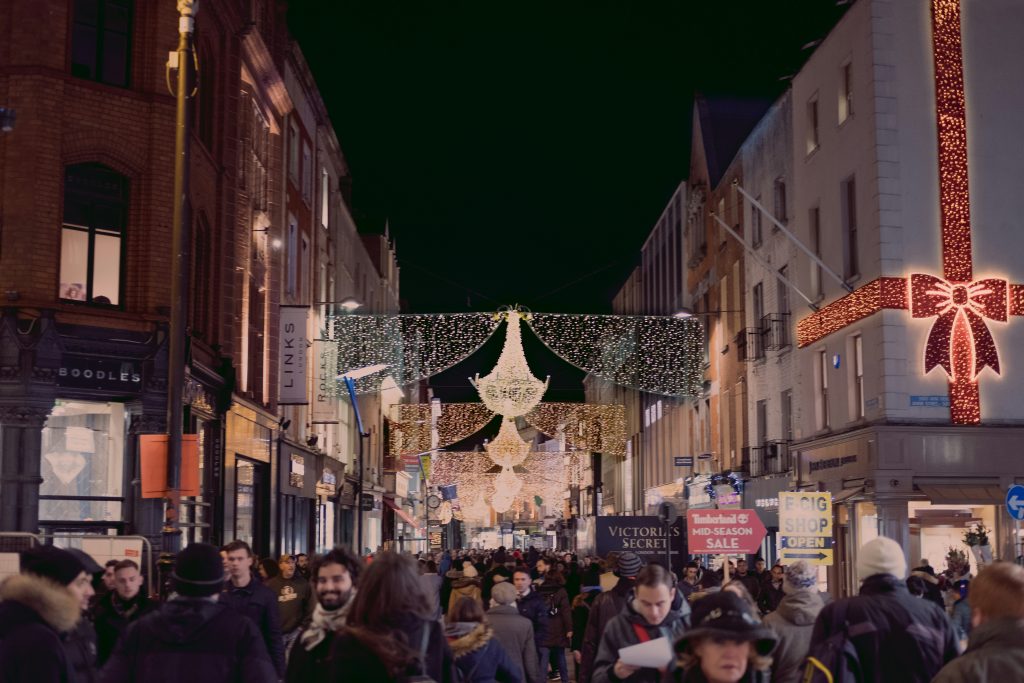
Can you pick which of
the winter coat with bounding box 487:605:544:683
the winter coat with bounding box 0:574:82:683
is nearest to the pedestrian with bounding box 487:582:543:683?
the winter coat with bounding box 487:605:544:683

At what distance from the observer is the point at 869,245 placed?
96.7ft

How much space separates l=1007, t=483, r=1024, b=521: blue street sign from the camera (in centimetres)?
1823

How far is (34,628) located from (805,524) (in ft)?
50.9

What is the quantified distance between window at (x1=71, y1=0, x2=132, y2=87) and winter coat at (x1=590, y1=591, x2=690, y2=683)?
17348 millimetres

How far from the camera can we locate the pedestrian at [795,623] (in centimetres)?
861

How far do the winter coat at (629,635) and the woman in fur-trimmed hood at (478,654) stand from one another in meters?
0.88

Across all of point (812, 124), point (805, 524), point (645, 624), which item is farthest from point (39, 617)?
point (812, 124)

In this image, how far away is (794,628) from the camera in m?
8.85

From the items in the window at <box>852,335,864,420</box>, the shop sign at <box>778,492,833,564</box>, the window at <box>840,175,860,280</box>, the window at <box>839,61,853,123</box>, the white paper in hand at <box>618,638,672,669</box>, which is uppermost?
the window at <box>839,61,853,123</box>

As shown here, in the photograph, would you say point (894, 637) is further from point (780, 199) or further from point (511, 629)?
Answer: point (780, 199)

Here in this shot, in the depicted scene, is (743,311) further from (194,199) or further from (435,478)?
(435,478)

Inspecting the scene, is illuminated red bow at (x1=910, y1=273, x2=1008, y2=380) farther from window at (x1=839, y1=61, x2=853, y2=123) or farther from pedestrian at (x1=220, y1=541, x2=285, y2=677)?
pedestrian at (x1=220, y1=541, x2=285, y2=677)

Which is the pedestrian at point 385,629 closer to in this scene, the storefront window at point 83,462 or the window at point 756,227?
the storefront window at point 83,462

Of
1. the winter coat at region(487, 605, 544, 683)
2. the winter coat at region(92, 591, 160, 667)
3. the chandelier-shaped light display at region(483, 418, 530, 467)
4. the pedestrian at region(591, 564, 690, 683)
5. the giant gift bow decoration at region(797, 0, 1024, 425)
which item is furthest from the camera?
the chandelier-shaped light display at region(483, 418, 530, 467)
